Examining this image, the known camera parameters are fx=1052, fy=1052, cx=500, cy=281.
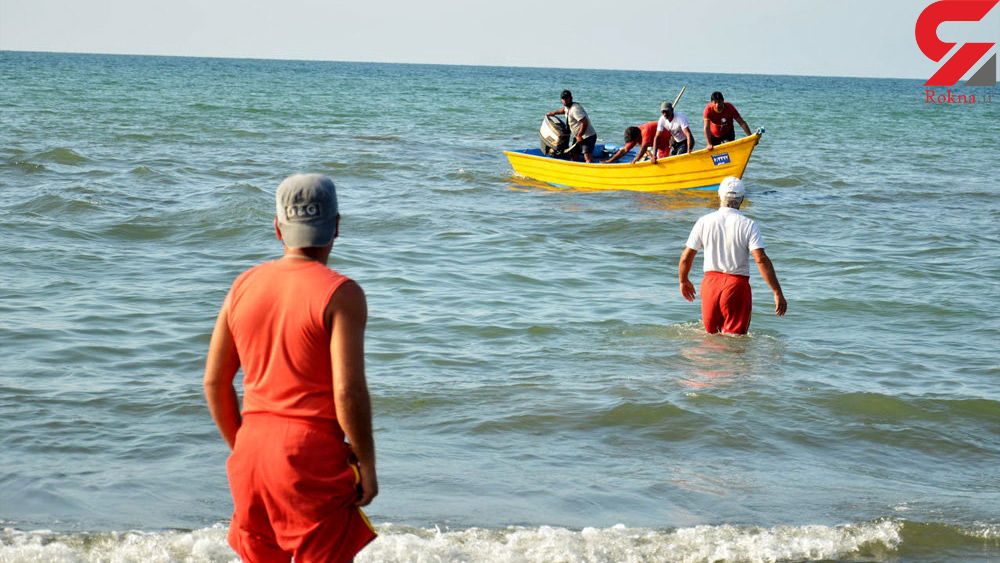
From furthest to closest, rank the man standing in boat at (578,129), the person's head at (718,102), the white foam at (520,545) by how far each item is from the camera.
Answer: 1. the man standing in boat at (578,129)
2. the person's head at (718,102)
3. the white foam at (520,545)

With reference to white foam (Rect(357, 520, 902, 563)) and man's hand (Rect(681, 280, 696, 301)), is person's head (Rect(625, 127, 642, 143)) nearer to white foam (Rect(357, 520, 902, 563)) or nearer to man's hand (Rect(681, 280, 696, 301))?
man's hand (Rect(681, 280, 696, 301))

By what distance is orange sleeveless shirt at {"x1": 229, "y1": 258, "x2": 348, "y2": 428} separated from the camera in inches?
112

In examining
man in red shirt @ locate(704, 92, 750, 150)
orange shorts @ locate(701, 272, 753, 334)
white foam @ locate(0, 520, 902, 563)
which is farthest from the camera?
man in red shirt @ locate(704, 92, 750, 150)

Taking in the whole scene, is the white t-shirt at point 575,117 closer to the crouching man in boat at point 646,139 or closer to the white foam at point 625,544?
the crouching man in boat at point 646,139

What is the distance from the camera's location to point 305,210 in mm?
2943

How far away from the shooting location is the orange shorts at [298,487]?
9.55 feet

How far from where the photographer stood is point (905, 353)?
8.63m

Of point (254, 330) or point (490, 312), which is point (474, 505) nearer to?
point (254, 330)

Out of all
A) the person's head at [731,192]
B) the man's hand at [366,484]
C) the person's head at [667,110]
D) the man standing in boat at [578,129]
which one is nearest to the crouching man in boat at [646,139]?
the person's head at [667,110]

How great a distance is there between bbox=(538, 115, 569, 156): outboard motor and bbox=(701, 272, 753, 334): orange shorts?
10.7 meters

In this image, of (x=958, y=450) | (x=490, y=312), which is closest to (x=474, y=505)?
(x=958, y=450)

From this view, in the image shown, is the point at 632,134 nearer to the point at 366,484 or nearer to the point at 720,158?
the point at 720,158

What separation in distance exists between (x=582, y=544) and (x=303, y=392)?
2215 millimetres

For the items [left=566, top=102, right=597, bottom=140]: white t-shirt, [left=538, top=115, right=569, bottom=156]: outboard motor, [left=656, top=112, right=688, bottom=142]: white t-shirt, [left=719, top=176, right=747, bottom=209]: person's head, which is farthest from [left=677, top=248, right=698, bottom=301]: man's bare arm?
[left=538, top=115, right=569, bottom=156]: outboard motor
